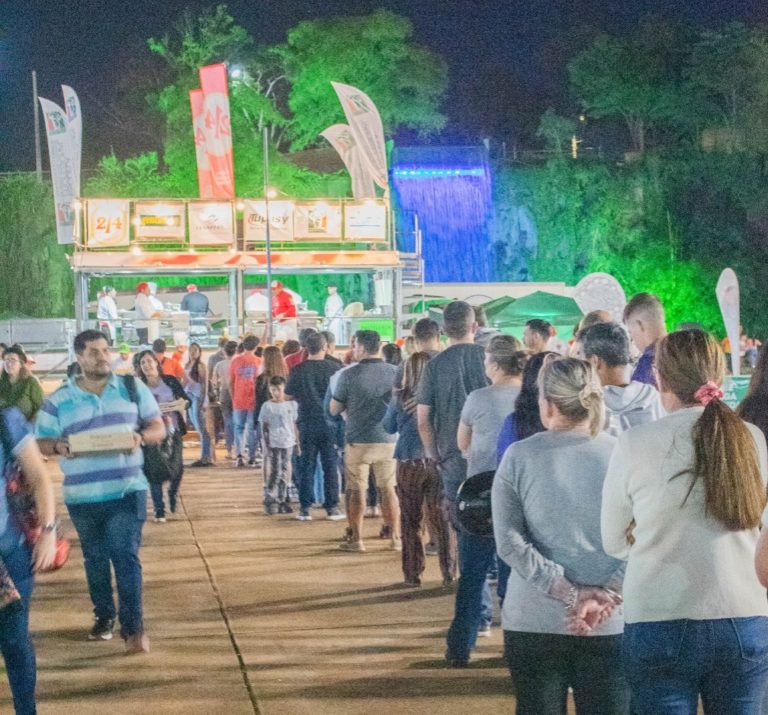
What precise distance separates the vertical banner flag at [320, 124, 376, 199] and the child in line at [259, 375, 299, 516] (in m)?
21.1

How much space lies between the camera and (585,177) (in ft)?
165

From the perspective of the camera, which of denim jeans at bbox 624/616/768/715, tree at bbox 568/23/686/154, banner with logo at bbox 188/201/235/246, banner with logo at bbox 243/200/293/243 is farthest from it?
tree at bbox 568/23/686/154

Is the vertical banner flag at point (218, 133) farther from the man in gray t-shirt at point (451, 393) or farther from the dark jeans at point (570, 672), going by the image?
the dark jeans at point (570, 672)

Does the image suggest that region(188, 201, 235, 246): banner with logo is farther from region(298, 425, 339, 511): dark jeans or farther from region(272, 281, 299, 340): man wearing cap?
region(298, 425, 339, 511): dark jeans

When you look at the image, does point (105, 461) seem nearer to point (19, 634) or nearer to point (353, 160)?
point (19, 634)

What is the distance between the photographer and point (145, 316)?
2738cm

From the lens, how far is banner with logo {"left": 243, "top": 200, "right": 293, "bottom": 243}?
31734mm

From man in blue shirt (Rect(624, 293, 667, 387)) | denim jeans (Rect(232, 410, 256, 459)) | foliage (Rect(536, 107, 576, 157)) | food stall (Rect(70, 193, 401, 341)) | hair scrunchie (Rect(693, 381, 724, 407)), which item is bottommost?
denim jeans (Rect(232, 410, 256, 459))

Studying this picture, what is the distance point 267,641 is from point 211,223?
83.8 feet

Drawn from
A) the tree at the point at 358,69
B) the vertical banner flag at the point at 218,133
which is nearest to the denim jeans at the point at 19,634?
the vertical banner flag at the point at 218,133

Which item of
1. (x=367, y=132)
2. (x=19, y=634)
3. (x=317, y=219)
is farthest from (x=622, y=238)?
(x=19, y=634)

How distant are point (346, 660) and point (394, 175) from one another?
150 ft

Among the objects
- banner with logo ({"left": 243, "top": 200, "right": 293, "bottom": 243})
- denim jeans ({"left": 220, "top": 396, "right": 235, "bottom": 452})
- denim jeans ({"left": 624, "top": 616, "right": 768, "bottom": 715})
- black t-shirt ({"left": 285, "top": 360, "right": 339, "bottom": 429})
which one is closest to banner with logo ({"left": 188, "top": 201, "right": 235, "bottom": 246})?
banner with logo ({"left": 243, "top": 200, "right": 293, "bottom": 243})

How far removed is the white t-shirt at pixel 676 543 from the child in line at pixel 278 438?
9615mm
